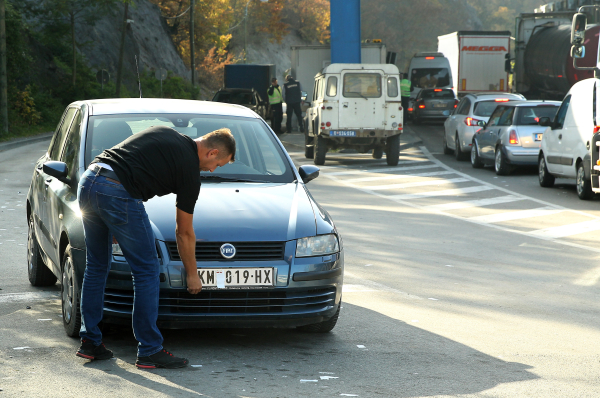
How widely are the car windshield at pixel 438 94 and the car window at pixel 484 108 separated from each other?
1439cm

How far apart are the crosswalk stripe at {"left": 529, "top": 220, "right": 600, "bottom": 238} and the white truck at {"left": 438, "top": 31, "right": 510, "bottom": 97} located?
82.4 feet

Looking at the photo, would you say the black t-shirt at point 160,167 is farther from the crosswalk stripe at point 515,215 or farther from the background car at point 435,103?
the background car at point 435,103

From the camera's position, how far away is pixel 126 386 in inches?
173

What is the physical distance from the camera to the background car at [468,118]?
68.6 feet

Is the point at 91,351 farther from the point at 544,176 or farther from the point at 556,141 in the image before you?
the point at 544,176

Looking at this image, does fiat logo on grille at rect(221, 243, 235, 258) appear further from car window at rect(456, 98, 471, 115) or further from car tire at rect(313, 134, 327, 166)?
car window at rect(456, 98, 471, 115)

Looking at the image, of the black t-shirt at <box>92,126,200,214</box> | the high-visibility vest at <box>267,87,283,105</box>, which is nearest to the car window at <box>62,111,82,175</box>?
the black t-shirt at <box>92,126,200,214</box>

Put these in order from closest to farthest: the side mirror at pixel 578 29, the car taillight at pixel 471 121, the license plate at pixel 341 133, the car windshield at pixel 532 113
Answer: the side mirror at pixel 578 29 → the car windshield at pixel 532 113 → the license plate at pixel 341 133 → the car taillight at pixel 471 121

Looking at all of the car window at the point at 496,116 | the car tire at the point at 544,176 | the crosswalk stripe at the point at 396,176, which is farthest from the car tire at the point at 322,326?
the car window at the point at 496,116

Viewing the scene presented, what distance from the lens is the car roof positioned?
6273 mm

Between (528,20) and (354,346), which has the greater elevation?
(528,20)

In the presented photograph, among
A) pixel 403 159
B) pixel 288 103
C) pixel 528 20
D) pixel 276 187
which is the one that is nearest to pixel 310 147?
pixel 403 159

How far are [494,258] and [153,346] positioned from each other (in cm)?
512

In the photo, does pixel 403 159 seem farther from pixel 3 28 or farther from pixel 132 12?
pixel 132 12
